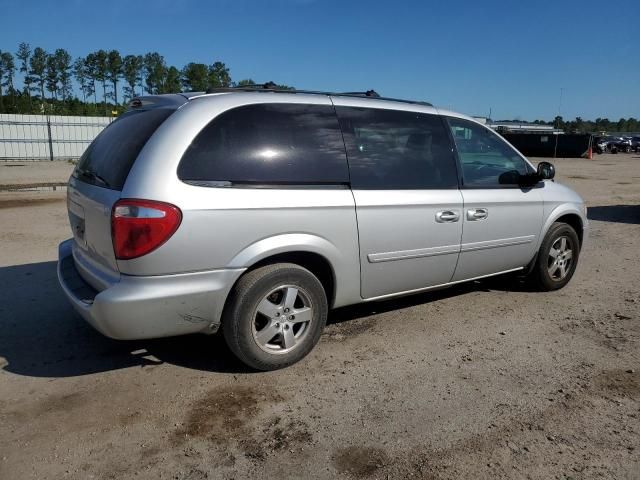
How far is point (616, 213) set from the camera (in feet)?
36.7

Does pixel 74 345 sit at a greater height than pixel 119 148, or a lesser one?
lesser

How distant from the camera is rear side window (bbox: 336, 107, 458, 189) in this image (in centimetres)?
390

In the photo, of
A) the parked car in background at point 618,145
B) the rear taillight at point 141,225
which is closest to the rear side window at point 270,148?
the rear taillight at point 141,225

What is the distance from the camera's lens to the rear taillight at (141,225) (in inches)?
118

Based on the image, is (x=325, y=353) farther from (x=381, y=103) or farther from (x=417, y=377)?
(x=381, y=103)

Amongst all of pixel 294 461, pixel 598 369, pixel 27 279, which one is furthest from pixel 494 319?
pixel 27 279

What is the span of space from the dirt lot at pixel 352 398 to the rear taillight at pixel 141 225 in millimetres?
984

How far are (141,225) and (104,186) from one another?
1.73ft

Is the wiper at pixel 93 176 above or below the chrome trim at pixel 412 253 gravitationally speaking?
above

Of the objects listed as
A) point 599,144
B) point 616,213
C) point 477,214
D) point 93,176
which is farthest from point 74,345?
point 599,144

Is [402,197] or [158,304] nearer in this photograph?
[158,304]

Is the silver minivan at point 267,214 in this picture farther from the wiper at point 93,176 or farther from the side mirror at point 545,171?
the side mirror at point 545,171

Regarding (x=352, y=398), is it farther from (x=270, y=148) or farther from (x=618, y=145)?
(x=618, y=145)

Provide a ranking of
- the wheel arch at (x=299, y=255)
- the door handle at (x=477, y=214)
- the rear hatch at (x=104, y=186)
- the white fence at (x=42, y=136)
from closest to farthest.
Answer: the rear hatch at (x=104, y=186) → the wheel arch at (x=299, y=255) → the door handle at (x=477, y=214) → the white fence at (x=42, y=136)
